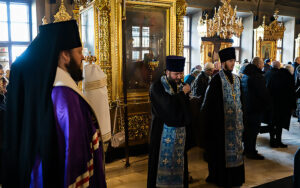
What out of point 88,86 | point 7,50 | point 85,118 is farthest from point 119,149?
point 7,50

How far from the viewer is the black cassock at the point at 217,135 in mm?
3473

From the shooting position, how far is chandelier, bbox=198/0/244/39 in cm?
1000

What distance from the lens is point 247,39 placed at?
12.3 metres

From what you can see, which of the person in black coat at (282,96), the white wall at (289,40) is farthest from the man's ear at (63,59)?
the white wall at (289,40)

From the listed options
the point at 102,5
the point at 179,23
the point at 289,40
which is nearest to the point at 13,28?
the point at 102,5

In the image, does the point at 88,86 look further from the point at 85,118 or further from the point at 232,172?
the point at 232,172

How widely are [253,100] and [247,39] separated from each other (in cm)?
865

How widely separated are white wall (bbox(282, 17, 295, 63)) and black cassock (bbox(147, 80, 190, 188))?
1302cm

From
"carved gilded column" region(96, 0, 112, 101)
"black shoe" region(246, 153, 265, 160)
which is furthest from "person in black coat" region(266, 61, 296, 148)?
"carved gilded column" region(96, 0, 112, 101)

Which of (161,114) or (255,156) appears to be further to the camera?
(255,156)

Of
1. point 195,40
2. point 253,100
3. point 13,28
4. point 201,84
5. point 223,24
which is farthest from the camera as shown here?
point 195,40

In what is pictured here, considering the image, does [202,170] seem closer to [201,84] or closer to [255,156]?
[255,156]

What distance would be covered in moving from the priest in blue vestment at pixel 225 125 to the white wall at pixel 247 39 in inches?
374

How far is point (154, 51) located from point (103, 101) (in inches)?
90.2
